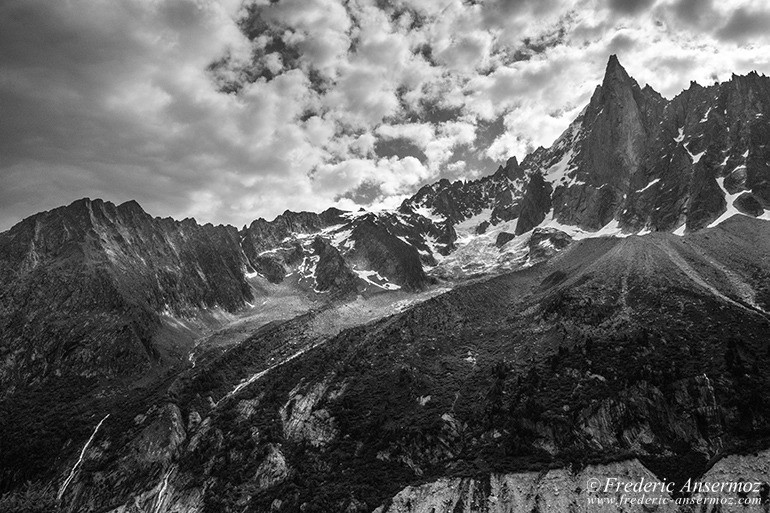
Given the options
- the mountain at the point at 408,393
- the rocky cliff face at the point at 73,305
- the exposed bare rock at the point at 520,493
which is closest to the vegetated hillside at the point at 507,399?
the mountain at the point at 408,393

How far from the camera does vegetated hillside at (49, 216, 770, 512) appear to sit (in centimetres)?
6944

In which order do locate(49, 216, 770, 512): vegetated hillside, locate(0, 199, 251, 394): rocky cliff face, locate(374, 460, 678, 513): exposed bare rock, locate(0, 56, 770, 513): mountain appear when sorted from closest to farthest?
locate(374, 460, 678, 513): exposed bare rock → locate(0, 56, 770, 513): mountain → locate(49, 216, 770, 512): vegetated hillside → locate(0, 199, 251, 394): rocky cliff face

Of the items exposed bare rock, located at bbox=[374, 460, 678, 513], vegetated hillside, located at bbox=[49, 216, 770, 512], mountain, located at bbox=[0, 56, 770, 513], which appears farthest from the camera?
vegetated hillside, located at bbox=[49, 216, 770, 512]

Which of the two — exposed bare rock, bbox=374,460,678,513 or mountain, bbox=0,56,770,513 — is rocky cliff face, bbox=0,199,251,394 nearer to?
mountain, bbox=0,56,770,513

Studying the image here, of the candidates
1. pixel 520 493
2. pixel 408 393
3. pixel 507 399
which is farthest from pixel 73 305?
pixel 520 493

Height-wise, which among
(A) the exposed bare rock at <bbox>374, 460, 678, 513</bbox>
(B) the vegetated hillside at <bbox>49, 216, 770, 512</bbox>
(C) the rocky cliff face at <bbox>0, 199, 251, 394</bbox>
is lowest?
(A) the exposed bare rock at <bbox>374, 460, 678, 513</bbox>

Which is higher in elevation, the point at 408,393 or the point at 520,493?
the point at 408,393

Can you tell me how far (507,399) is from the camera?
8606 cm

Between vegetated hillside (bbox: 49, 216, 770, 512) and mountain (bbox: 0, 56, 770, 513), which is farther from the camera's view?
vegetated hillside (bbox: 49, 216, 770, 512)

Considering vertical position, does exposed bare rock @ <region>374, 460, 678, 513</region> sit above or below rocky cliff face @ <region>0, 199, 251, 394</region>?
below

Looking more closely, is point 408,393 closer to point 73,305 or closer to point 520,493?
point 520,493

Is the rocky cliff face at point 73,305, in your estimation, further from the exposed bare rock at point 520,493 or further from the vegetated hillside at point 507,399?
the exposed bare rock at point 520,493

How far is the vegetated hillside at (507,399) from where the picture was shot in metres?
69.4

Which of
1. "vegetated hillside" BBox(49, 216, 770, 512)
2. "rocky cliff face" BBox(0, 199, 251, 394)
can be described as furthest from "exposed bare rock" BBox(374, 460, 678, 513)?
"rocky cliff face" BBox(0, 199, 251, 394)
